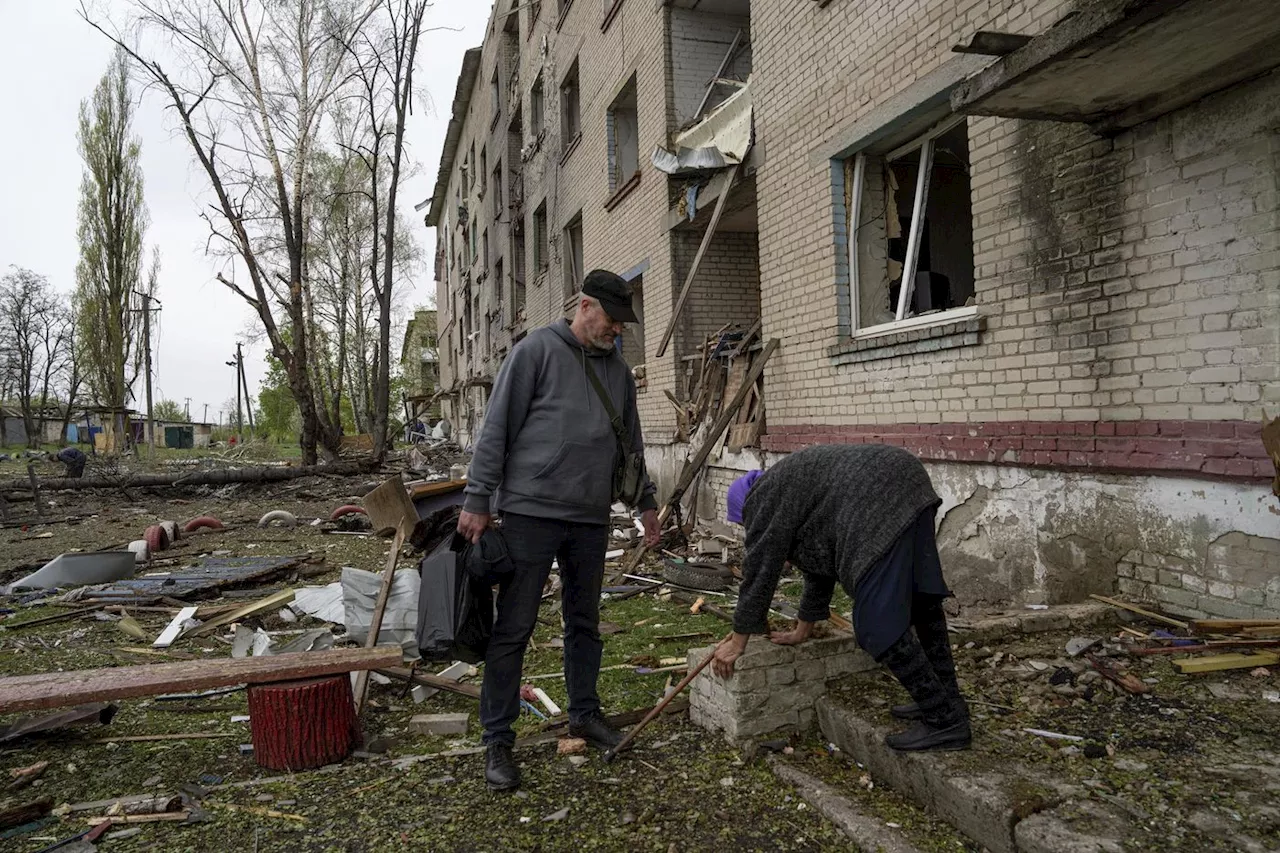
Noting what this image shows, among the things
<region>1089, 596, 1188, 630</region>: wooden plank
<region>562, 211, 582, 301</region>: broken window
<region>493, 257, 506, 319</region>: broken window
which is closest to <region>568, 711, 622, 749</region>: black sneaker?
<region>1089, 596, 1188, 630</region>: wooden plank

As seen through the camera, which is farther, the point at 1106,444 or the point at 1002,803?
the point at 1106,444

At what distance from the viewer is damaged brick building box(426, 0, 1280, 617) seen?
11.1 ft

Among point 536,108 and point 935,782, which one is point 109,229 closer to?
point 536,108

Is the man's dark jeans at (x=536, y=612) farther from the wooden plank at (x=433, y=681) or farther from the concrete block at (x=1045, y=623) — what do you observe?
the concrete block at (x=1045, y=623)

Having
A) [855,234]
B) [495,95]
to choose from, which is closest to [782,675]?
[855,234]

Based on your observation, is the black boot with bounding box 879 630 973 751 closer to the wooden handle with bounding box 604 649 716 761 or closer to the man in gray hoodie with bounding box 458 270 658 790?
the wooden handle with bounding box 604 649 716 761

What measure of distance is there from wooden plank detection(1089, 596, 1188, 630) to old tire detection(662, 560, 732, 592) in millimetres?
2782

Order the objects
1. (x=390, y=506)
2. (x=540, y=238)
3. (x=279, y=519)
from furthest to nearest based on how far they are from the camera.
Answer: (x=540, y=238) < (x=279, y=519) < (x=390, y=506)

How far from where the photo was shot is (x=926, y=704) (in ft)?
8.54

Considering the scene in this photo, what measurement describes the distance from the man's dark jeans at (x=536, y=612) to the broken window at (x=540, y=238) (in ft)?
46.8

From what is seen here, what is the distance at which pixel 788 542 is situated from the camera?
272 centimetres

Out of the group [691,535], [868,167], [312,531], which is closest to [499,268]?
[312,531]

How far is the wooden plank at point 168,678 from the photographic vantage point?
3.06m

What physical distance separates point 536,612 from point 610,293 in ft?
4.57
